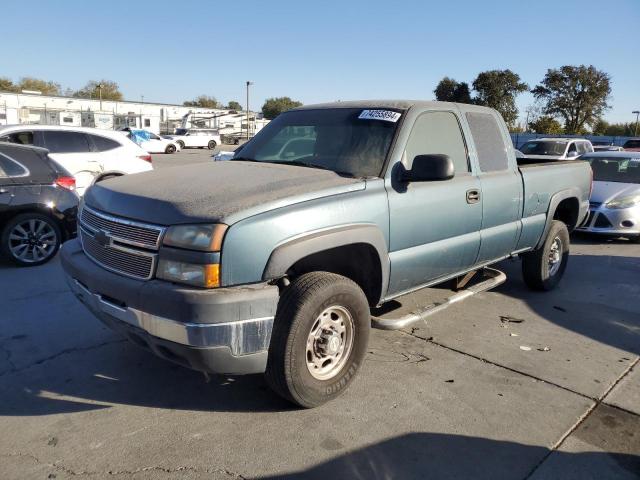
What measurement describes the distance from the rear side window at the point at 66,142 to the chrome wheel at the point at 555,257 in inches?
316

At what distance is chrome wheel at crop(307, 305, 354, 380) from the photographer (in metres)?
3.25

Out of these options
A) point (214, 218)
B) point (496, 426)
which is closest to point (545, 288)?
point (496, 426)

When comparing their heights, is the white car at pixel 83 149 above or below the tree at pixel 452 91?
below

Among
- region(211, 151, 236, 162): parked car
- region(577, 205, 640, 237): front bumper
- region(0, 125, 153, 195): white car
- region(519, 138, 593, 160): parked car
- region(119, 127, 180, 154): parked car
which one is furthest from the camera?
region(119, 127, 180, 154): parked car

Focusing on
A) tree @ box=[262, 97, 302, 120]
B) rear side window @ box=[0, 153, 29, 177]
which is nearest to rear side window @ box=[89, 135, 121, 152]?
rear side window @ box=[0, 153, 29, 177]

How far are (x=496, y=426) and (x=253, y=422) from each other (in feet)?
4.84

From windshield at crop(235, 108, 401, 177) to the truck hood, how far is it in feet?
0.79

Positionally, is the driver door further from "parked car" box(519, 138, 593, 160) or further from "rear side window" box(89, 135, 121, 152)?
"parked car" box(519, 138, 593, 160)

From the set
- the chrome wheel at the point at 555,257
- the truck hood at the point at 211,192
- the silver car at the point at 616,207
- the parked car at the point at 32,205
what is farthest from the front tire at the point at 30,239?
the silver car at the point at 616,207

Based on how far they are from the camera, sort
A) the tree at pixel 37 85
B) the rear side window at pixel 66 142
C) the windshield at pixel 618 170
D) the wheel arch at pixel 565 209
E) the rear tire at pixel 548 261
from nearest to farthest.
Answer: the wheel arch at pixel 565 209
the rear tire at pixel 548 261
the rear side window at pixel 66 142
the windshield at pixel 618 170
the tree at pixel 37 85

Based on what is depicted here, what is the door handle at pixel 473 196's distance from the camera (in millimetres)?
4258

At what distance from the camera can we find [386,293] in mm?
3707

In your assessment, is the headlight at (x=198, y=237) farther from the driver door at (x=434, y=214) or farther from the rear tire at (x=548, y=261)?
Result: the rear tire at (x=548, y=261)

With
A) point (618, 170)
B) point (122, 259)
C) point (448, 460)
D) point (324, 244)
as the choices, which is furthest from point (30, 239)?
point (618, 170)
